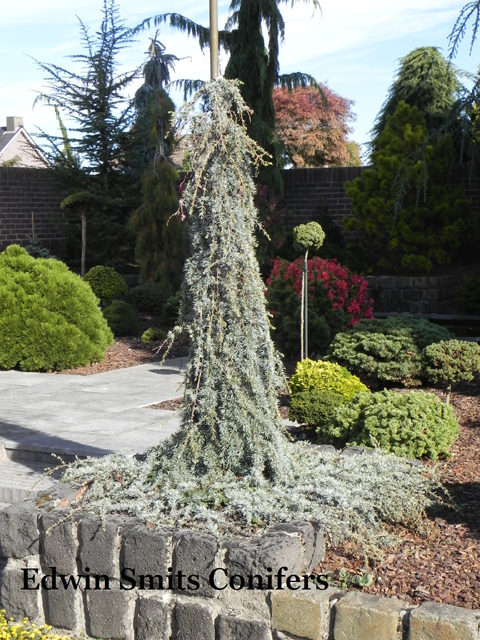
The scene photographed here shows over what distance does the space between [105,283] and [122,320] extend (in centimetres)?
146

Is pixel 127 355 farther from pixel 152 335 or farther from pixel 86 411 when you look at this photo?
pixel 86 411

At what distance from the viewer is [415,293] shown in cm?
1323

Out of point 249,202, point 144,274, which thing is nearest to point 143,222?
point 144,274

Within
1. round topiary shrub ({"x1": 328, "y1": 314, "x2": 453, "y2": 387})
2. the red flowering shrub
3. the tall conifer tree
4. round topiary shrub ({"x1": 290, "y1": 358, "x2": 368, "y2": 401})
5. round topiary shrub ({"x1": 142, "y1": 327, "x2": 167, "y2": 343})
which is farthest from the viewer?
the tall conifer tree

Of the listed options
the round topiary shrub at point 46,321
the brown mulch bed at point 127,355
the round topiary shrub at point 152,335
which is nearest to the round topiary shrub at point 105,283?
the brown mulch bed at point 127,355

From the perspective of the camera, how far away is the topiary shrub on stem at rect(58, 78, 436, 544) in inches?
150

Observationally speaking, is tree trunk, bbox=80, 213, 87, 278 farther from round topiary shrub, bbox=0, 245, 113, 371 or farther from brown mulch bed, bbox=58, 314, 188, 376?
round topiary shrub, bbox=0, 245, 113, 371

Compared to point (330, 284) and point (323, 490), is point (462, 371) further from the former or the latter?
point (323, 490)

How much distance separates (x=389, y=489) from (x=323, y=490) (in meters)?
0.39

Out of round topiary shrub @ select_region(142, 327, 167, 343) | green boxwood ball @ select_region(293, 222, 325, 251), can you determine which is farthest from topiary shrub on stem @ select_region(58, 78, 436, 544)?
round topiary shrub @ select_region(142, 327, 167, 343)

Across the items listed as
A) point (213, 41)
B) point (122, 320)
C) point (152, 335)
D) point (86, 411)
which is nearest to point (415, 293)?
point (152, 335)

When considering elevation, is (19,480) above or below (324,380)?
below

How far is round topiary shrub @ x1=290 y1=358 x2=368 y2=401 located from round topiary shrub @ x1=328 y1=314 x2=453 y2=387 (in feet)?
1.82

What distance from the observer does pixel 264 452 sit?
3871mm
